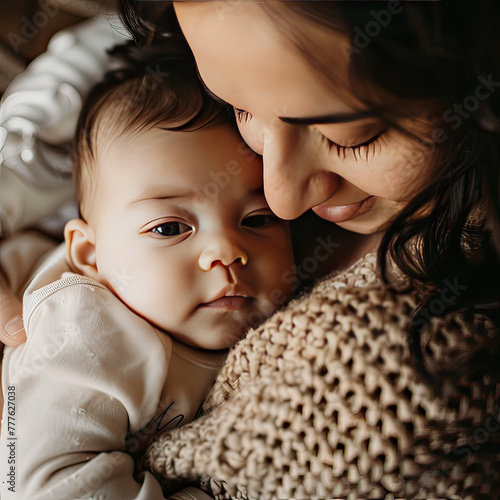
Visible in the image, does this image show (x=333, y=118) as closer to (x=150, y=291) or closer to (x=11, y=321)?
(x=150, y=291)

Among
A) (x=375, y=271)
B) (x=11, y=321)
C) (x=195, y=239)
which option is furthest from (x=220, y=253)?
(x=11, y=321)

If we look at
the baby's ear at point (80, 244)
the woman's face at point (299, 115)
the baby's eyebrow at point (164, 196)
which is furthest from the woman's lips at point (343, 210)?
the baby's ear at point (80, 244)

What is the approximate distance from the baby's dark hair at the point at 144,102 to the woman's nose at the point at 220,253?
4.6 inches

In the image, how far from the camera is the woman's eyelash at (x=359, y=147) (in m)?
0.47

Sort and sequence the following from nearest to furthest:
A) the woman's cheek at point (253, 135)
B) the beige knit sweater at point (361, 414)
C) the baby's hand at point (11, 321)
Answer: the beige knit sweater at point (361, 414) < the woman's cheek at point (253, 135) < the baby's hand at point (11, 321)

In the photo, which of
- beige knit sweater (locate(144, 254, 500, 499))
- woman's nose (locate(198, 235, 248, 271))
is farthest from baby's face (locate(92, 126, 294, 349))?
beige knit sweater (locate(144, 254, 500, 499))

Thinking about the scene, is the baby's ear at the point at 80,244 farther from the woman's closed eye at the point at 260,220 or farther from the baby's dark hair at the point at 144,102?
the woman's closed eye at the point at 260,220

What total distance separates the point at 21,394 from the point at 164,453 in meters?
0.15

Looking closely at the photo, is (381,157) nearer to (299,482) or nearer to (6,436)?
(299,482)

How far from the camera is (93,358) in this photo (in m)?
0.53

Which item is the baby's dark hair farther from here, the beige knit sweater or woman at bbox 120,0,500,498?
the beige knit sweater

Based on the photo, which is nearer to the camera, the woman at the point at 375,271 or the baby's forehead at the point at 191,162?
the woman at the point at 375,271

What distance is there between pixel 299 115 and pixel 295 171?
0.05m

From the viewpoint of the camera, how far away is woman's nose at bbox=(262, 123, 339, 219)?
48 cm
